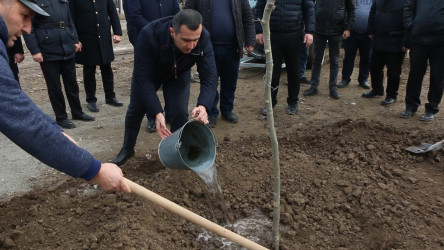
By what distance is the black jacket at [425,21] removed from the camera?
4543mm

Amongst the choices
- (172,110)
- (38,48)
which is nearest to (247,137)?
(172,110)

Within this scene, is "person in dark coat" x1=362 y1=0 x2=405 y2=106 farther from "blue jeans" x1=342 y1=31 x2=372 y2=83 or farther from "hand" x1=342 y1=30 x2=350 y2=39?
"blue jeans" x1=342 y1=31 x2=372 y2=83

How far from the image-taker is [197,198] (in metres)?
3.62

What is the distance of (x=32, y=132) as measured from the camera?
186 centimetres

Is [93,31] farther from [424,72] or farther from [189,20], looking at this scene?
[424,72]

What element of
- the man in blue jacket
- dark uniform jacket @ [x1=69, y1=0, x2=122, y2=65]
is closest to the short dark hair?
the man in blue jacket

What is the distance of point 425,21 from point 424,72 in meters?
0.67

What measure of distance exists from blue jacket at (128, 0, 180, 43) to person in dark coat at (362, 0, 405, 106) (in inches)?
114

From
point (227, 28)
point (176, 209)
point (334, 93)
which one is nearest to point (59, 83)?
point (227, 28)

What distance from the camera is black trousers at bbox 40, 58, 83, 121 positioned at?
4.82m

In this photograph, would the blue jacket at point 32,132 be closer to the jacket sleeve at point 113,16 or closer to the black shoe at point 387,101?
the jacket sleeve at point 113,16

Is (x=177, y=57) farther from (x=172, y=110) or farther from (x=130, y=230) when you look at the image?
(x=130, y=230)

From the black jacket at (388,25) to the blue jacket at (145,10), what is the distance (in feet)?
9.47

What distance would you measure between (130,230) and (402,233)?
2122mm
